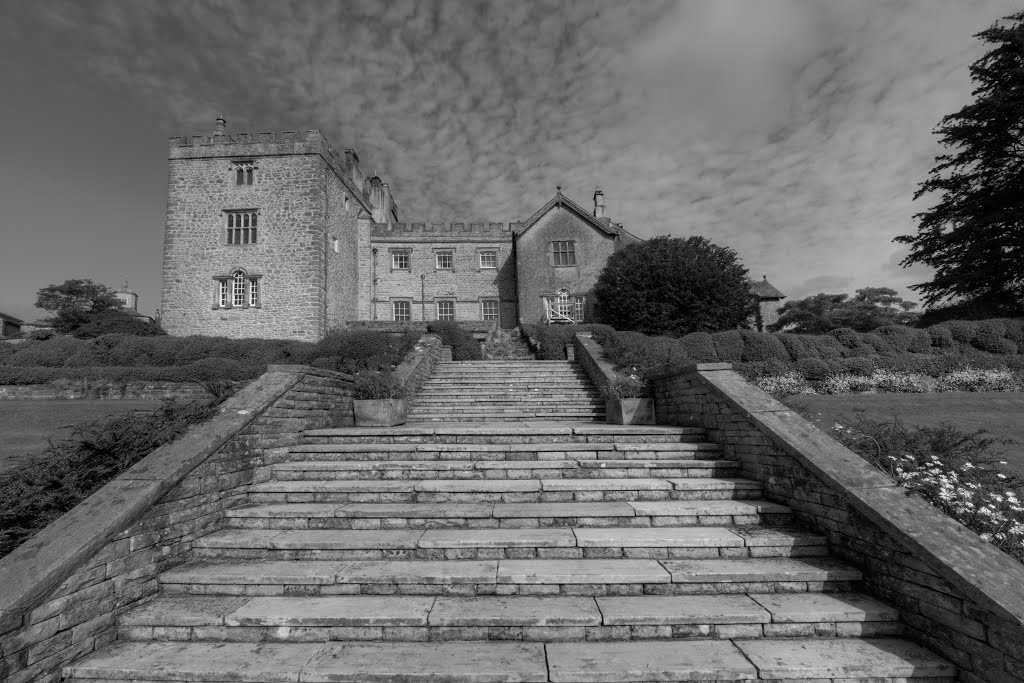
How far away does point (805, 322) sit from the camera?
44.9m

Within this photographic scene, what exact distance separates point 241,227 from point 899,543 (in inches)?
1181

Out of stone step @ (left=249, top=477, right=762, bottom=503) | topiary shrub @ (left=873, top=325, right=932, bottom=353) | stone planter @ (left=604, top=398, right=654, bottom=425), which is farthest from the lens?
topiary shrub @ (left=873, top=325, right=932, bottom=353)

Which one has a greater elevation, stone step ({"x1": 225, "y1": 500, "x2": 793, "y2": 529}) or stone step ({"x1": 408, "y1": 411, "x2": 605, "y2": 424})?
stone step ({"x1": 408, "y1": 411, "x2": 605, "y2": 424})

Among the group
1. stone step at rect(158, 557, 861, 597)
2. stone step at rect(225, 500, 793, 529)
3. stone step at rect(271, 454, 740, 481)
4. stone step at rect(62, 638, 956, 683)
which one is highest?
stone step at rect(271, 454, 740, 481)

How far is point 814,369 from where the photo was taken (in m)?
13.1

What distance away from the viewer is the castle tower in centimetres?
2448

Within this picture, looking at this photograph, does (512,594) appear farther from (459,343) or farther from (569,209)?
(569,209)

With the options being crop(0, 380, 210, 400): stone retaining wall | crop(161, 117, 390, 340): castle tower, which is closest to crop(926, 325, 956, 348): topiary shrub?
crop(0, 380, 210, 400): stone retaining wall

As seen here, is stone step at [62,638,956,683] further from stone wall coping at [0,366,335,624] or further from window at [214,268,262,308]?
window at [214,268,262,308]

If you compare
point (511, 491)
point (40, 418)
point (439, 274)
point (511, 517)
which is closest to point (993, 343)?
point (511, 491)

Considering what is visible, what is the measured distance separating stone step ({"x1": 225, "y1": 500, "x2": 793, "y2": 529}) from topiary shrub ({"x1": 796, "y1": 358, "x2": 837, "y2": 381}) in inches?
414

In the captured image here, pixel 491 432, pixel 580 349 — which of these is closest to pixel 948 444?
pixel 491 432

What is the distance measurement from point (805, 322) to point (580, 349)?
4226 centimetres

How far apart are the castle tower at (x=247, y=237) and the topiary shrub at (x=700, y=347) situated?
19.3 metres
